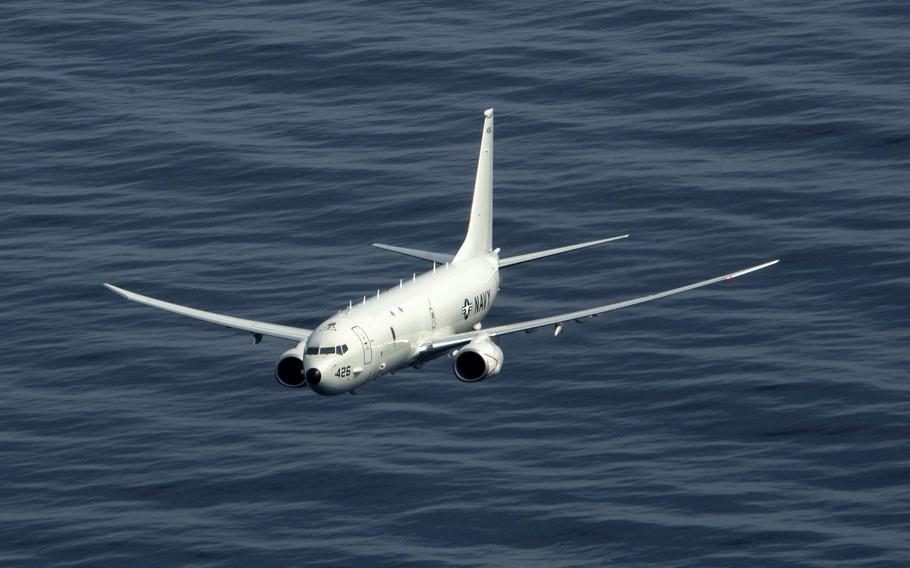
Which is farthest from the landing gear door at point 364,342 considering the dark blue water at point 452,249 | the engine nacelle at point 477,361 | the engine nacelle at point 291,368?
the dark blue water at point 452,249

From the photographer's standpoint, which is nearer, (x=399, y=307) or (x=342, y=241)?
(x=399, y=307)

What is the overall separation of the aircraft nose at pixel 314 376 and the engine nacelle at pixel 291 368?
2565 millimetres

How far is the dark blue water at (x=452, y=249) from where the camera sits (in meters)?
122

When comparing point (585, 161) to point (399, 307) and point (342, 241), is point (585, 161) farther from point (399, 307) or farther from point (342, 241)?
point (399, 307)

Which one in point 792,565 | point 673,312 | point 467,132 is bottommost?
point 792,565

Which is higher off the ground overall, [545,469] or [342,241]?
[342,241]

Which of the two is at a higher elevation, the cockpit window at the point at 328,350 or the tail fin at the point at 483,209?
the tail fin at the point at 483,209

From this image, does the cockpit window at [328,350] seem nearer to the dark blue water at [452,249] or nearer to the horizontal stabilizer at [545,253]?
the horizontal stabilizer at [545,253]

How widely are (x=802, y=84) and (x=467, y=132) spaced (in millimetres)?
25608

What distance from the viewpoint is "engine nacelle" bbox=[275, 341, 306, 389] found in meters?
104

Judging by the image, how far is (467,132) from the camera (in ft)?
538

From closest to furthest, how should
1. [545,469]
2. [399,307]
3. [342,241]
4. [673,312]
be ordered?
[399,307] < [545,469] < [673,312] < [342,241]

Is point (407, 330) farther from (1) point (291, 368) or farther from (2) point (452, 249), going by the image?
(2) point (452, 249)

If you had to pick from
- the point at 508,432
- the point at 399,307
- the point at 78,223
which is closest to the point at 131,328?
the point at 78,223
